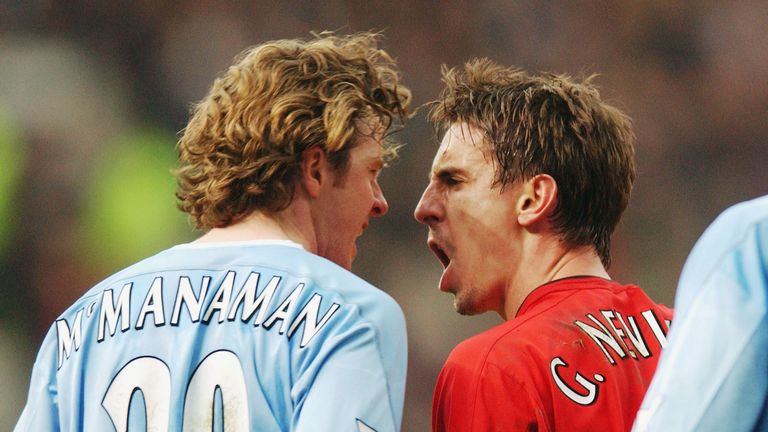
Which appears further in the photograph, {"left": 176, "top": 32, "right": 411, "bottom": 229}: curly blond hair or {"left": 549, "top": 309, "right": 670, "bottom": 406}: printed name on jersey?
{"left": 549, "top": 309, "right": 670, "bottom": 406}: printed name on jersey

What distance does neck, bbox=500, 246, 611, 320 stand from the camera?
9.42 ft

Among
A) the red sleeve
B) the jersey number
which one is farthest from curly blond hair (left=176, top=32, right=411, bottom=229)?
the red sleeve

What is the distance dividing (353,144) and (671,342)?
3.77ft

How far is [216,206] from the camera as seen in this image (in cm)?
224

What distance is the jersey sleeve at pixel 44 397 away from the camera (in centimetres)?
217

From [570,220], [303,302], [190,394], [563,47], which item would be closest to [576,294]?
[570,220]

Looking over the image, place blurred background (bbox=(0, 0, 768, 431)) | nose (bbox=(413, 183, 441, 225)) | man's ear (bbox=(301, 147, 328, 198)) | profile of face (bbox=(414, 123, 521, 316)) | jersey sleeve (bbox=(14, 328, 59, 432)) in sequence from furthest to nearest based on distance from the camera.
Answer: blurred background (bbox=(0, 0, 768, 431)), nose (bbox=(413, 183, 441, 225)), profile of face (bbox=(414, 123, 521, 316)), man's ear (bbox=(301, 147, 328, 198)), jersey sleeve (bbox=(14, 328, 59, 432))

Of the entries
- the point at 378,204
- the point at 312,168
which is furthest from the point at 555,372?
the point at 312,168

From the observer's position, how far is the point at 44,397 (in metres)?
2.18

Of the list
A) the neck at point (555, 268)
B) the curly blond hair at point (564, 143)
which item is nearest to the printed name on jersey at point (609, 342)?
the neck at point (555, 268)

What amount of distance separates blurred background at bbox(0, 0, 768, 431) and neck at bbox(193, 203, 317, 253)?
462 centimetres

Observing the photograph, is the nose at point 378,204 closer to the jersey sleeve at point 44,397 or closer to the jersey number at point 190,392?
the jersey number at point 190,392

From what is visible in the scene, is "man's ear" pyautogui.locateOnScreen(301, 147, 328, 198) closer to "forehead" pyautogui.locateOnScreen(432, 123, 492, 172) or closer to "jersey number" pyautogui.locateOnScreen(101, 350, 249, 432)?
"jersey number" pyautogui.locateOnScreen(101, 350, 249, 432)

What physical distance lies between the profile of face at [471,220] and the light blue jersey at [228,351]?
98cm
